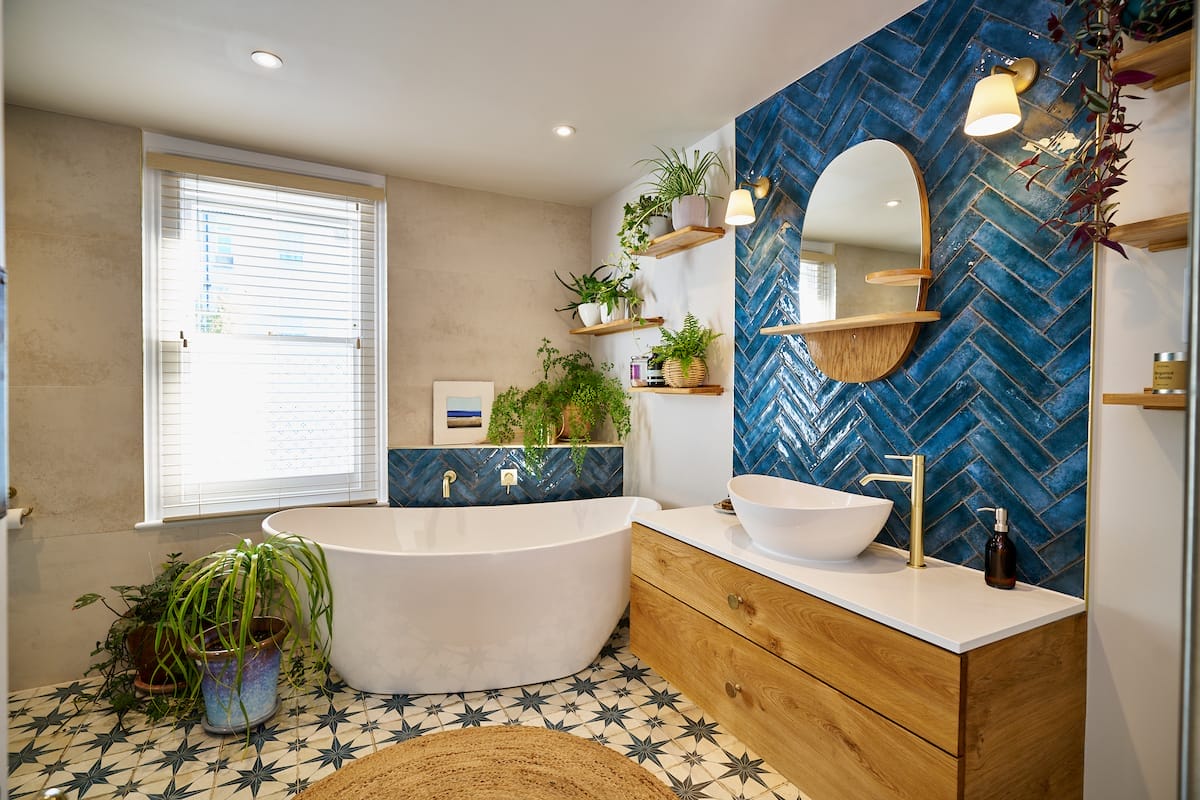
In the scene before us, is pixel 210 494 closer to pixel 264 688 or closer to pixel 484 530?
pixel 264 688

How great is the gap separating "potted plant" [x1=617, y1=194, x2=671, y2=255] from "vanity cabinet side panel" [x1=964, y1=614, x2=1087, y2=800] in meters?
2.23

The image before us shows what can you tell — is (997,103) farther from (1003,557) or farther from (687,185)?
(687,185)

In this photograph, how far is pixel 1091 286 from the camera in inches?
58.2

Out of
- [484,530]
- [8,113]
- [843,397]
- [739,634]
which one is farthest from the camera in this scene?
[484,530]

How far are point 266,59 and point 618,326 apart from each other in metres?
1.98

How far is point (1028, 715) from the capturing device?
1.37 m

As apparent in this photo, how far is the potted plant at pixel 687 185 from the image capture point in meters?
2.71

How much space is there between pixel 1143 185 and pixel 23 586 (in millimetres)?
4103

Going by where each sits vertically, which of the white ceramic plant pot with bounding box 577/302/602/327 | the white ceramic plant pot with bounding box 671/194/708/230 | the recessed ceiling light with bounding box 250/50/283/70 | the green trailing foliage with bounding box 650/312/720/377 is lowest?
the green trailing foliage with bounding box 650/312/720/377

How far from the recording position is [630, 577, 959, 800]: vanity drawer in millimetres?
1367

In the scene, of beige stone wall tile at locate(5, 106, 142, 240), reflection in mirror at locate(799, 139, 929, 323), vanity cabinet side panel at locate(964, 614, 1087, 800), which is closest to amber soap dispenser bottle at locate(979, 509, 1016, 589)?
vanity cabinet side panel at locate(964, 614, 1087, 800)

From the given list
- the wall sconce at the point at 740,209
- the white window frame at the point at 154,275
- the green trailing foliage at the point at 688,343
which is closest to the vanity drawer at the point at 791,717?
the green trailing foliage at the point at 688,343

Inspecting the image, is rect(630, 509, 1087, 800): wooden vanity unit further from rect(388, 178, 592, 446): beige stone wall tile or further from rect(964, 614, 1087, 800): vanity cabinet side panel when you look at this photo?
rect(388, 178, 592, 446): beige stone wall tile

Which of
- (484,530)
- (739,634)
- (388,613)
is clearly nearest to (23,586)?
(388,613)
